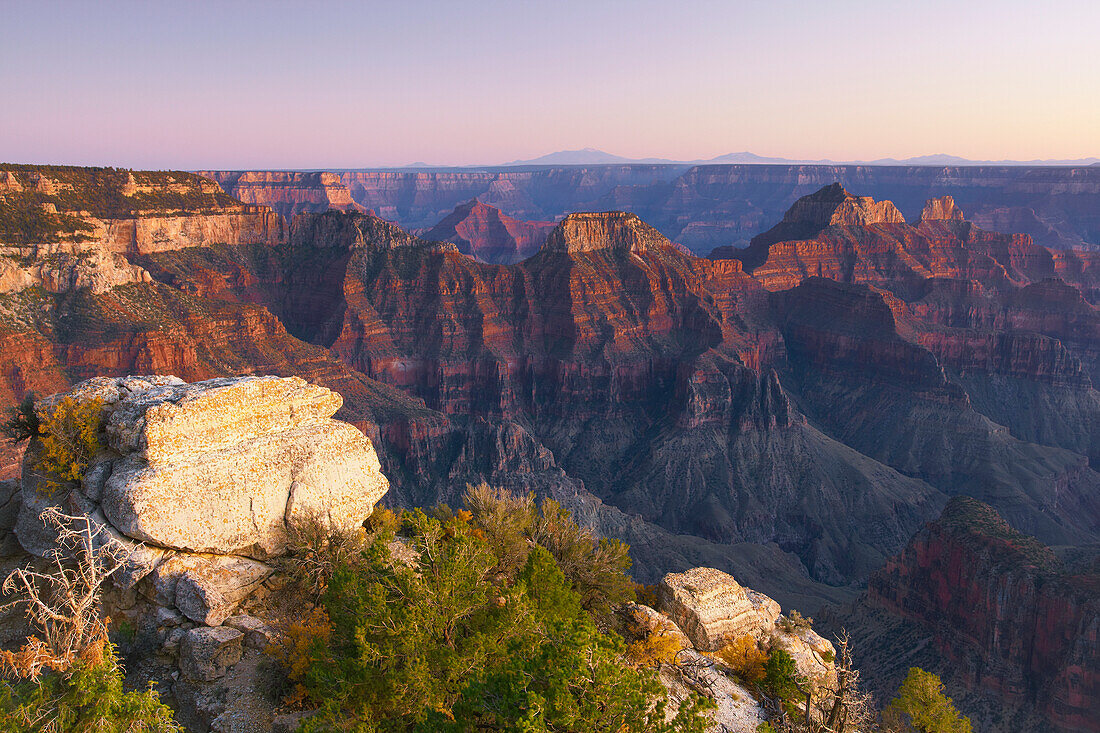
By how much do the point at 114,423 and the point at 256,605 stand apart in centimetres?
772

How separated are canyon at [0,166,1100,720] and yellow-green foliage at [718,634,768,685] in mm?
45541

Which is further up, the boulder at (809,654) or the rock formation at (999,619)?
the boulder at (809,654)

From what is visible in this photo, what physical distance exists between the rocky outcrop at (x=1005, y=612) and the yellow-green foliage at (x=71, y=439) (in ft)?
167

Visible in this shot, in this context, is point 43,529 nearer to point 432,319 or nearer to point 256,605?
point 256,605

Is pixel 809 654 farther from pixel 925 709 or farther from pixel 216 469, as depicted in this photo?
pixel 216 469

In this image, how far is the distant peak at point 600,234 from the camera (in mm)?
125938

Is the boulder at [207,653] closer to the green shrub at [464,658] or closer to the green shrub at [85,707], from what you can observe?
the green shrub at [464,658]

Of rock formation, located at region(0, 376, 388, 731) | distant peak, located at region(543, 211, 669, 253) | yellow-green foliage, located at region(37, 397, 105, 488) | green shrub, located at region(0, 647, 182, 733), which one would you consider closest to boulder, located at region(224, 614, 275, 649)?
rock formation, located at region(0, 376, 388, 731)

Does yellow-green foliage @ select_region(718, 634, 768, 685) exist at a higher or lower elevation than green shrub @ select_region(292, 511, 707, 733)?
lower

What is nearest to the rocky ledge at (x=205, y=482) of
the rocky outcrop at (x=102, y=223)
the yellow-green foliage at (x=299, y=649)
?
Answer: the yellow-green foliage at (x=299, y=649)

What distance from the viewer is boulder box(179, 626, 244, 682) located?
20.7 m

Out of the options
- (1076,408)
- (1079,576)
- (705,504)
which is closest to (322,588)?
(1079,576)

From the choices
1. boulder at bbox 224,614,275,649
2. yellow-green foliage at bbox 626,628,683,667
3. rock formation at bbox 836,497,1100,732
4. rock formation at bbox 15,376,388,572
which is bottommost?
rock formation at bbox 836,497,1100,732

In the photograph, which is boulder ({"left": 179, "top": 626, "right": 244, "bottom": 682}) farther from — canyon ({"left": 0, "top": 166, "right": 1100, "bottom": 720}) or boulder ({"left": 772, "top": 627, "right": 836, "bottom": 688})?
canyon ({"left": 0, "top": 166, "right": 1100, "bottom": 720})
